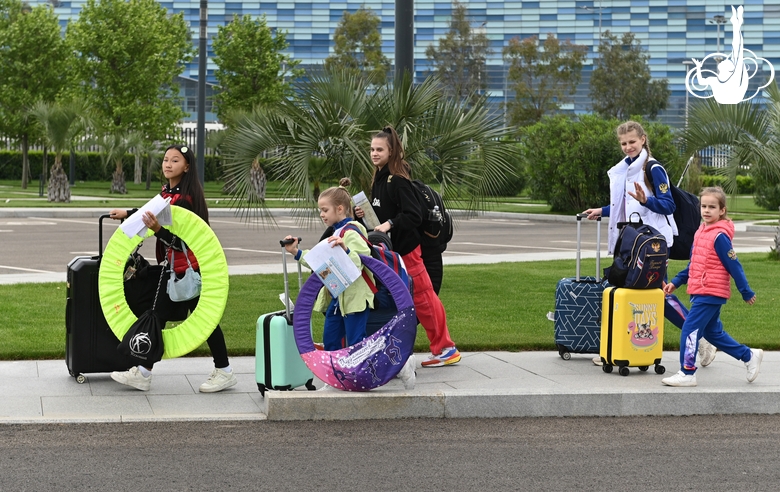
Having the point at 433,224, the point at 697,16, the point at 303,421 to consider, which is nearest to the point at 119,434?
the point at 303,421

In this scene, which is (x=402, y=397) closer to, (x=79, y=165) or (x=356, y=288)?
(x=356, y=288)

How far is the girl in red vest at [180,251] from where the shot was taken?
6953mm

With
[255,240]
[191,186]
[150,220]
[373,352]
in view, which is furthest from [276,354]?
[255,240]

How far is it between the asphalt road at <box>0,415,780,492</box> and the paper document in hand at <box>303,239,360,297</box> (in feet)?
2.71

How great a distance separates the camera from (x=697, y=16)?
14250 cm

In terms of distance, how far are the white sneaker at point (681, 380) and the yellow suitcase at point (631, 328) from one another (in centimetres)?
42

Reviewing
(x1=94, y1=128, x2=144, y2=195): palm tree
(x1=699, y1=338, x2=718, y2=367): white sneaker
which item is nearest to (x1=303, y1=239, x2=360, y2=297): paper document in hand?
(x1=699, y1=338, x2=718, y2=367): white sneaker

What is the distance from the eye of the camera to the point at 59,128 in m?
32.1

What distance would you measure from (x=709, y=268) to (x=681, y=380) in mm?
768

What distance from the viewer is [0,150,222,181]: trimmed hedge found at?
52.9m

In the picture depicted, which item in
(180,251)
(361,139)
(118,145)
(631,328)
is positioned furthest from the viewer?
(118,145)

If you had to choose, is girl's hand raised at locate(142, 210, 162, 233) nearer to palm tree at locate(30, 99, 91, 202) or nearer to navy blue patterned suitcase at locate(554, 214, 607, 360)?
navy blue patterned suitcase at locate(554, 214, 607, 360)

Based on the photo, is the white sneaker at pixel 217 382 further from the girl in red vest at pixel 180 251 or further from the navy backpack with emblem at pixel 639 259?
the navy backpack with emblem at pixel 639 259

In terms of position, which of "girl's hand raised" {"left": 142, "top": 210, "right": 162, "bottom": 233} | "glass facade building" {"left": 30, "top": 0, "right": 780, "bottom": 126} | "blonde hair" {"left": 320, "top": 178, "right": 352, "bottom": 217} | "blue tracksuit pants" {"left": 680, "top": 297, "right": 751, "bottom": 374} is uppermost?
"glass facade building" {"left": 30, "top": 0, "right": 780, "bottom": 126}
